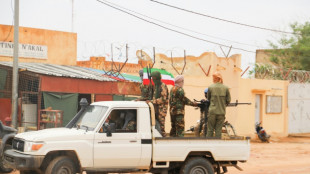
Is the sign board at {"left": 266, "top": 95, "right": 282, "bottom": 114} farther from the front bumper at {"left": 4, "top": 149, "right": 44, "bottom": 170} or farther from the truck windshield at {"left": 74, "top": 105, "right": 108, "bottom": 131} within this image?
the front bumper at {"left": 4, "top": 149, "right": 44, "bottom": 170}

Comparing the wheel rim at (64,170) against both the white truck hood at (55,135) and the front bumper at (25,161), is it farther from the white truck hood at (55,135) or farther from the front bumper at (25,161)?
the white truck hood at (55,135)

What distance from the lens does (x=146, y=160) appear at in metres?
8.70

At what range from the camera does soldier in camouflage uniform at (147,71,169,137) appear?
9492mm

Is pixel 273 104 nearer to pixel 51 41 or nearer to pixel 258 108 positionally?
pixel 258 108

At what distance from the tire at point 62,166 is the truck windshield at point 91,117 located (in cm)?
65

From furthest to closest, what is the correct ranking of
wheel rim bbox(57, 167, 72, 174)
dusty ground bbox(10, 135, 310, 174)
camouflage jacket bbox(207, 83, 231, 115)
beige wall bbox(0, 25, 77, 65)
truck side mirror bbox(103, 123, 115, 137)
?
beige wall bbox(0, 25, 77, 65) → dusty ground bbox(10, 135, 310, 174) → camouflage jacket bbox(207, 83, 231, 115) → truck side mirror bbox(103, 123, 115, 137) → wheel rim bbox(57, 167, 72, 174)

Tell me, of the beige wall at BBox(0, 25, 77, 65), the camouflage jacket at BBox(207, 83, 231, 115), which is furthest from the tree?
the camouflage jacket at BBox(207, 83, 231, 115)

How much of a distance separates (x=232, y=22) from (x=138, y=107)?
16.2 m

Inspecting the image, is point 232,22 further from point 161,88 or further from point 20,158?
point 20,158

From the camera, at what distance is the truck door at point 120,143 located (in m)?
8.38

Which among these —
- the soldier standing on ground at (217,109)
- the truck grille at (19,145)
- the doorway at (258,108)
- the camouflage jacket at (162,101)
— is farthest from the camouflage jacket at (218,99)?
the doorway at (258,108)

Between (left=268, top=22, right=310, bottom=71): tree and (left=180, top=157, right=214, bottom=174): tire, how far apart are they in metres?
28.6

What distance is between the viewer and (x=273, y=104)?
78.3ft

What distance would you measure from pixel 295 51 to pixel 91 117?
31176 mm
